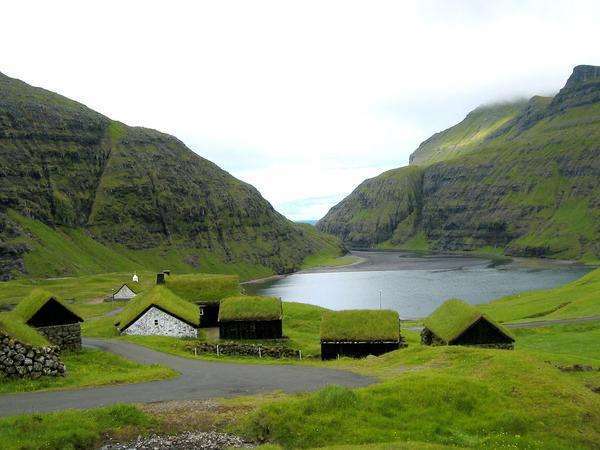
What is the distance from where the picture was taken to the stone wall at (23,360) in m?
30.1

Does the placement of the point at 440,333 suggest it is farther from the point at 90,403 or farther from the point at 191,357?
the point at 90,403

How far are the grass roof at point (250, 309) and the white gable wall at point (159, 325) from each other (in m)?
4.69

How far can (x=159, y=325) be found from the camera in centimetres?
6431

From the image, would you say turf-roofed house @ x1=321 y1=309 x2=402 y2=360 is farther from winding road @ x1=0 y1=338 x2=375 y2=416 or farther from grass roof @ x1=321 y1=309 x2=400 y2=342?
winding road @ x1=0 y1=338 x2=375 y2=416

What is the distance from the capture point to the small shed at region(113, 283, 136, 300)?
12862cm

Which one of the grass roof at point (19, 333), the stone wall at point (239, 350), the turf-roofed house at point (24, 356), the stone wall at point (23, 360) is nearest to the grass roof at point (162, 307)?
the stone wall at point (239, 350)

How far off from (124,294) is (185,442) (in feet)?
377

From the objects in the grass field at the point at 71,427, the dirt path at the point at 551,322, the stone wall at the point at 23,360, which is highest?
the stone wall at the point at 23,360

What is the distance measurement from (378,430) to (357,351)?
31739 millimetres

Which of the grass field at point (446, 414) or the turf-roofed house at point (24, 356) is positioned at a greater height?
the turf-roofed house at point (24, 356)

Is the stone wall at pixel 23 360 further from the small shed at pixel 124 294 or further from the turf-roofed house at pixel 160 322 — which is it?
the small shed at pixel 124 294

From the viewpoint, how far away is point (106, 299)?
130 meters

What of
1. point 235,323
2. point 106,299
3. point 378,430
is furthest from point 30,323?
point 106,299

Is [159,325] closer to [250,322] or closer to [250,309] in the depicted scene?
[250,322]
